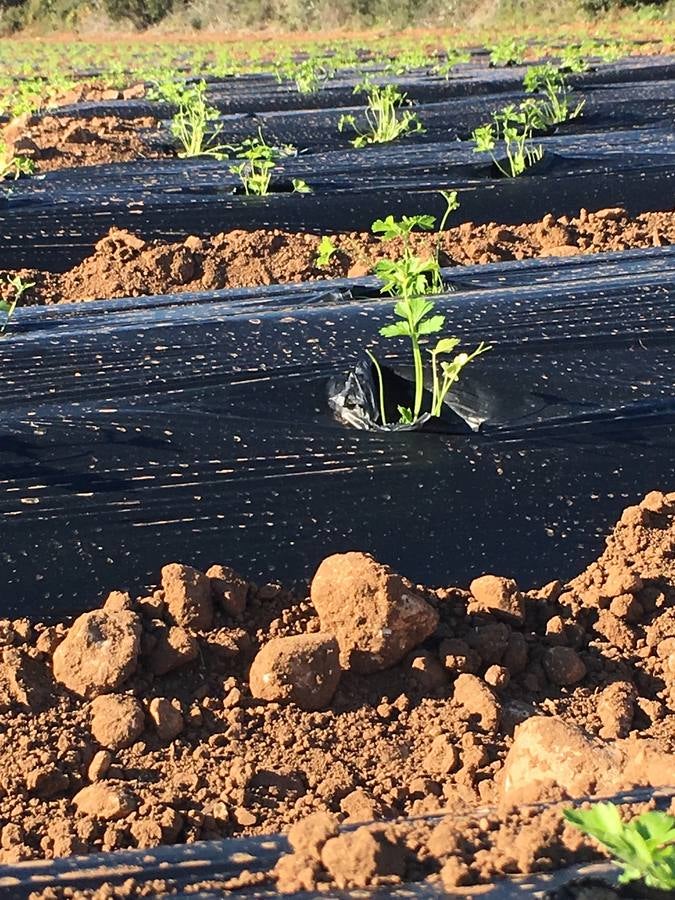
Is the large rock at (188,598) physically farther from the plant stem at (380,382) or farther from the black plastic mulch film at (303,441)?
the plant stem at (380,382)

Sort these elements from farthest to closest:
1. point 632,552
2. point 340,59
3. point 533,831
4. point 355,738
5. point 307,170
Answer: point 340,59, point 307,170, point 632,552, point 355,738, point 533,831

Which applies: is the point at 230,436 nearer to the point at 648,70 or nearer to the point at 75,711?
the point at 75,711

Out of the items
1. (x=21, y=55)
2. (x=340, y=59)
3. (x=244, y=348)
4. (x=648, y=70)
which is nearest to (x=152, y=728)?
(x=244, y=348)

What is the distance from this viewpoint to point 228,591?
2.05 metres

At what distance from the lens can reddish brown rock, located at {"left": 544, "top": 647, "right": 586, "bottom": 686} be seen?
1939 millimetres

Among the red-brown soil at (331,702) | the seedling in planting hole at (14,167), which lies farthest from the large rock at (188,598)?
the seedling in planting hole at (14,167)

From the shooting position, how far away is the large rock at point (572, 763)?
148 centimetres

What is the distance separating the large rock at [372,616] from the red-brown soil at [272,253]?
245 centimetres

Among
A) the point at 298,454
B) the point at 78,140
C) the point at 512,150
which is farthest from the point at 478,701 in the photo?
the point at 78,140

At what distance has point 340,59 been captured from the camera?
15906 mm

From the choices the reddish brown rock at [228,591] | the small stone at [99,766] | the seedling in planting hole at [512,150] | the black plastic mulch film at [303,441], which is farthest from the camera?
the seedling in planting hole at [512,150]

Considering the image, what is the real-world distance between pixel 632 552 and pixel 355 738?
0.80 metres

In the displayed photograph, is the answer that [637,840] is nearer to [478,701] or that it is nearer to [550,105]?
[478,701]

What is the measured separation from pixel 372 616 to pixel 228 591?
1.04 ft
